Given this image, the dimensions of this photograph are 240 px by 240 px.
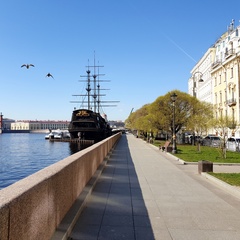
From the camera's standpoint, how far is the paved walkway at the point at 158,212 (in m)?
5.18

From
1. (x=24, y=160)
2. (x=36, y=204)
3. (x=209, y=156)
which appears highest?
(x=36, y=204)

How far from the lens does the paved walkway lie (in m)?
5.18

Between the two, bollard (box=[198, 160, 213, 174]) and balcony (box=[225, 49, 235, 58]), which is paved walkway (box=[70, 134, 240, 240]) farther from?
balcony (box=[225, 49, 235, 58])

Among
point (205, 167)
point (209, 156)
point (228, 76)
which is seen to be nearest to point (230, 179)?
point (205, 167)

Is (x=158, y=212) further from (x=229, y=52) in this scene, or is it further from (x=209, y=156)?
(x=229, y=52)

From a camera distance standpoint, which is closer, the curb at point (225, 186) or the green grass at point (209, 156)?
the curb at point (225, 186)

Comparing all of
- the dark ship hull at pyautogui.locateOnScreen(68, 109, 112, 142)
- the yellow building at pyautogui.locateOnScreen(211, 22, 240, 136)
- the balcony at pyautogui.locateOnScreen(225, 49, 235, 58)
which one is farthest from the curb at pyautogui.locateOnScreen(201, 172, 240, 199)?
the dark ship hull at pyautogui.locateOnScreen(68, 109, 112, 142)

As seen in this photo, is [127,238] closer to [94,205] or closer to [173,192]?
[94,205]

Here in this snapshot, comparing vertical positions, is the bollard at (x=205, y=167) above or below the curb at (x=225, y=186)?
above

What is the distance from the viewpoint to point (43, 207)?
396 centimetres

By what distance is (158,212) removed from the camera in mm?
6566

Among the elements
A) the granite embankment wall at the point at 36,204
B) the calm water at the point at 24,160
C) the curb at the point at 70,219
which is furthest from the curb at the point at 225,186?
the calm water at the point at 24,160

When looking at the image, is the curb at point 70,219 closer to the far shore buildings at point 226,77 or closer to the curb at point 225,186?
the curb at point 225,186

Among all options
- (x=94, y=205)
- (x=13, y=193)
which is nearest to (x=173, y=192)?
(x=94, y=205)
